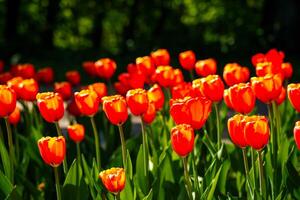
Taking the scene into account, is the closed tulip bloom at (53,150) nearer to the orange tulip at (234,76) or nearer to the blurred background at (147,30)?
Answer: the orange tulip at (234,76)

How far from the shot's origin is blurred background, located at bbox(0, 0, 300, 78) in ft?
50.5

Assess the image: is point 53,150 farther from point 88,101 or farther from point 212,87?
point 212,87

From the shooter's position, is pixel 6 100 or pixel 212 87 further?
pixel 212 87

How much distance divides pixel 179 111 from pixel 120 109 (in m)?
0.29

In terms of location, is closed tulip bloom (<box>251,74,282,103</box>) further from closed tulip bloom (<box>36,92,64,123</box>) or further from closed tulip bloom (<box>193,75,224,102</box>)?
closed tulip bloom (<box>36,92,64,123</box>)

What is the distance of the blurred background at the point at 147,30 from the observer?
50.5 ft

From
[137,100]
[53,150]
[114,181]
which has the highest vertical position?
[137,100]

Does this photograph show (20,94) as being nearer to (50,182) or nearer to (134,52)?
(50,182)

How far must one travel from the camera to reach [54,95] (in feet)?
11.1

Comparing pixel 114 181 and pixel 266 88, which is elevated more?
pixel 266 88

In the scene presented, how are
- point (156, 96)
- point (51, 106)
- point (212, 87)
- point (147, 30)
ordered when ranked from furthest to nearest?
point (147, 30)
point (156, 96)
point (212, 87)
point (51, 106)

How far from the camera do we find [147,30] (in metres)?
32.2

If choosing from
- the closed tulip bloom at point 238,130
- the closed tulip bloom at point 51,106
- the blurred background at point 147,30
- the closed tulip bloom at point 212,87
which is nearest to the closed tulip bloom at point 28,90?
the closed tulip bloom at point 51,106

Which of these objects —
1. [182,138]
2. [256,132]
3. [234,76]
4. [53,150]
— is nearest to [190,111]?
[182,138]
